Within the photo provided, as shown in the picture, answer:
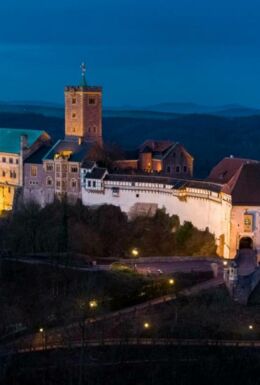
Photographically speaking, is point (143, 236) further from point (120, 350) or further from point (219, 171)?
point (120, 350)

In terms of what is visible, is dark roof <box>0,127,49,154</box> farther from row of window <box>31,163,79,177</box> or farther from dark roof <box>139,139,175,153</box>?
dark roof <box>139,139,175,153</box>

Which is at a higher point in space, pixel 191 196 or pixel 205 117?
pixel 205 117

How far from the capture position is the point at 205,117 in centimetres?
17588

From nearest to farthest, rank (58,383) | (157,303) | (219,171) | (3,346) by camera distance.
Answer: (58,383), (3,346), (157,303), (219,171)

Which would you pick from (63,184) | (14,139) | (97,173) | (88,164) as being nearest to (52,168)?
(63,184)

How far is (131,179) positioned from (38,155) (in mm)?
11222

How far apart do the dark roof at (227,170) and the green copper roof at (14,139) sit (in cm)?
1577

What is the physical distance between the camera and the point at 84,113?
214ft

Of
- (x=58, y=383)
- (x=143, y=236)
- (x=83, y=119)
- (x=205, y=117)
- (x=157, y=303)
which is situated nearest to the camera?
(x=58, y=383)

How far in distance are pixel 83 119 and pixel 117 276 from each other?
19.4 m

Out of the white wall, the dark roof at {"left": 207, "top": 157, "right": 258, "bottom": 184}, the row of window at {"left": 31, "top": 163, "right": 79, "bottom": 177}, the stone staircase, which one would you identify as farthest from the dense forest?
the stone staircase

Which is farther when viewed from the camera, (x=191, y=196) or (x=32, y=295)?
(x=191, y=196)

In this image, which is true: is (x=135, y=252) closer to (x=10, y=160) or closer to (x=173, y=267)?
(x=173, y=267)

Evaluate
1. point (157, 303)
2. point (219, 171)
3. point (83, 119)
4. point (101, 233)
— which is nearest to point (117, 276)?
point (157, 303)
